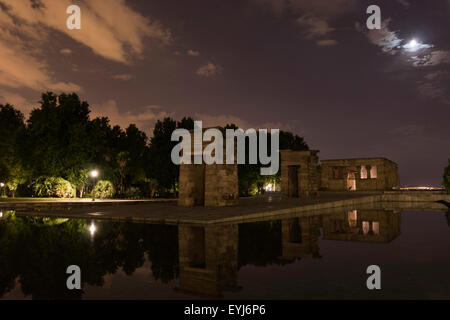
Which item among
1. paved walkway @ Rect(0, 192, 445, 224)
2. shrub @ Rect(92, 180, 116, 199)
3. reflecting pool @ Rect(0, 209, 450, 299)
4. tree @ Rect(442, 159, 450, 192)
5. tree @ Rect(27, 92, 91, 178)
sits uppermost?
tree @ Rect(27, 92, 91, 178)

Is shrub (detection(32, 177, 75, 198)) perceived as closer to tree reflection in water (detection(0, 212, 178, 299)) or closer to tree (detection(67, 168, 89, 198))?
tree (detection(67, 168, 89, 198))

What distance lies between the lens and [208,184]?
768 inches

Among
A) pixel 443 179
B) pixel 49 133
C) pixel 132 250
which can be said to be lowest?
pixel 132 250

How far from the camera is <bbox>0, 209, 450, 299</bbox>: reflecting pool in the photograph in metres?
4.81

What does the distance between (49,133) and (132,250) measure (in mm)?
27080

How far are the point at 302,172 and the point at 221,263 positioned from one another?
2513 centimetres

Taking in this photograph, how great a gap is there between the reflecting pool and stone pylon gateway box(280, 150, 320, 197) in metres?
19.0

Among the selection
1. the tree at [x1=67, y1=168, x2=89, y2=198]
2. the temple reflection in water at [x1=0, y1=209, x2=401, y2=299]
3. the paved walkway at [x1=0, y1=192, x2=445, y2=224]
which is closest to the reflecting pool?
the temple reflection in water at [x1=0, y1=209, x2=401, y2=299]

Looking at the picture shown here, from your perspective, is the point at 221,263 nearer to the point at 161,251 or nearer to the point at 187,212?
the point at 161,251

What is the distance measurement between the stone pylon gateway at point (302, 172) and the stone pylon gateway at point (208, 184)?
11.9 m

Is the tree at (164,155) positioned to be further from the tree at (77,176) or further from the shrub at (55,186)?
the shrub at (55,186)
